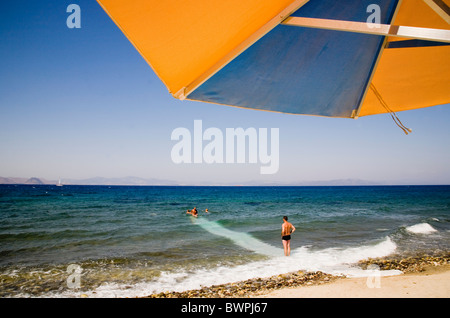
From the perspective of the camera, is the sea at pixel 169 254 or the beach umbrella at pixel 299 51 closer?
the beach umbrella at pixel 299 51

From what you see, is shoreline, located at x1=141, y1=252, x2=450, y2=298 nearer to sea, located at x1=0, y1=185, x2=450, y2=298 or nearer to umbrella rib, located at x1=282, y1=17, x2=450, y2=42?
sea, located at x1=0, y1=185, x2=450, y2=298

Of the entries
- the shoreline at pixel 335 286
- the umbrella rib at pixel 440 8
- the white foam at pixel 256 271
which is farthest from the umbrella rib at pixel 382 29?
the white foam at pixel 256 271

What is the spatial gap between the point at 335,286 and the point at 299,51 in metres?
5.60

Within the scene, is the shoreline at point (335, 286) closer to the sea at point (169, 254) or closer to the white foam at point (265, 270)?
the white foam at point (265, 270)

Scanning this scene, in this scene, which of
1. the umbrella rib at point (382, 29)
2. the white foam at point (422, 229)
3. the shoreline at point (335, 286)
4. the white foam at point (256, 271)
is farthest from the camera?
the white foam at point (422, 229)

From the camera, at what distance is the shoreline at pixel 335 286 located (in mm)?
5031

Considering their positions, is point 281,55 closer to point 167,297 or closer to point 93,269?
point 167,297

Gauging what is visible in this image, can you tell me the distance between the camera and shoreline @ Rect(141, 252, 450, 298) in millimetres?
5031

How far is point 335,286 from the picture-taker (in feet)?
18.9

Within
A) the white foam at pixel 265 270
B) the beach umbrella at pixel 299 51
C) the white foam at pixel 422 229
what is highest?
the beach umbrella at pixel 299 51

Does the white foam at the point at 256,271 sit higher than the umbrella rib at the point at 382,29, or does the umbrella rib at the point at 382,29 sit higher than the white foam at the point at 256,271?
the umbrella rib at the point at 382,29

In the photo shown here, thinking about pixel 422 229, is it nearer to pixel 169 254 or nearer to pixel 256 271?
pixel 256 271

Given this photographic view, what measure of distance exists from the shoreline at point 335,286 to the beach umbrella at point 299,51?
13.2 feet
